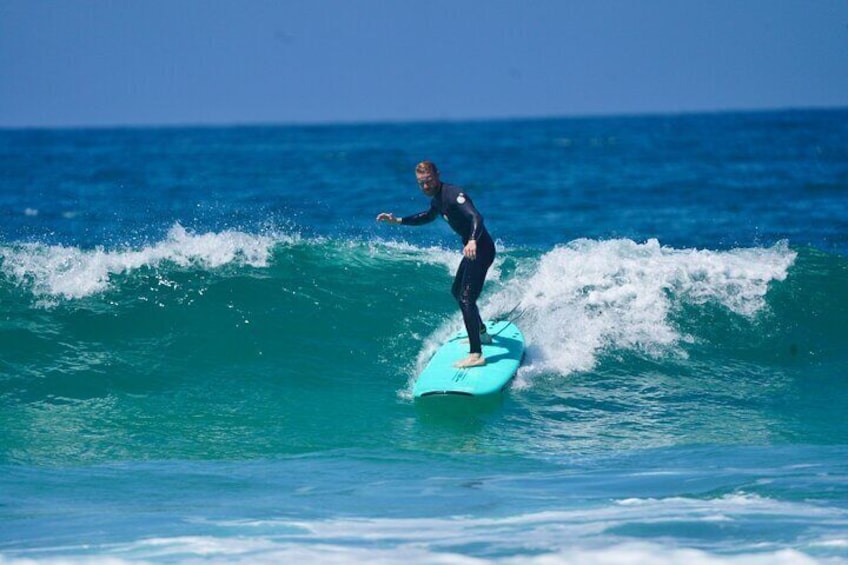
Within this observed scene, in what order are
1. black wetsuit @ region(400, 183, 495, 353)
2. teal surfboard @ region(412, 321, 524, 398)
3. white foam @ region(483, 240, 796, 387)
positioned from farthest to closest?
white foam @ region(483, 240, 796, 387)
teal surfboard @ region(412, 321, 524, 398)
black wetsuit @ region(400, 183, 495, 353)

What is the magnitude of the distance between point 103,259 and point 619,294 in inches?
214

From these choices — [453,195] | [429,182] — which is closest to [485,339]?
[453,195]

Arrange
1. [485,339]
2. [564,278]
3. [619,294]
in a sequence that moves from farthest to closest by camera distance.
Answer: [564,278] → [619,294] → [485,339]

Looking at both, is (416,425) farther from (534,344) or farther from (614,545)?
(614,545)

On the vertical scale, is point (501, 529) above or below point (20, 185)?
below

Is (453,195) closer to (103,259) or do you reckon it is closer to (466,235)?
(466,235)

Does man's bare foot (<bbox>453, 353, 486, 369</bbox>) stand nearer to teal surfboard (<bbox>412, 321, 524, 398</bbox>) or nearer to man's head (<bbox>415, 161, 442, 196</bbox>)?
teal surfboard (<bbox>412, 321, 524, 398</bbox>)

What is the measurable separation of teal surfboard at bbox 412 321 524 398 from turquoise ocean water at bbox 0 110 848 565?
0.58 feet

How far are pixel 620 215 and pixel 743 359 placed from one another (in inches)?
392

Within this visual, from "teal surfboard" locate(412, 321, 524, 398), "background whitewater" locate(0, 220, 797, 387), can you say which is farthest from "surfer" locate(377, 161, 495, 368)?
"background whitewater" locate(0, 220, 797, 387)

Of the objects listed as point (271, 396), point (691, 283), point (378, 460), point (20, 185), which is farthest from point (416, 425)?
point (20, 185)

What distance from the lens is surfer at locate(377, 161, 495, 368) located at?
8.37m

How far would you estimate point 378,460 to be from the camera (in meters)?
7.59

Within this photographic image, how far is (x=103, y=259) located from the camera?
1173 cm
